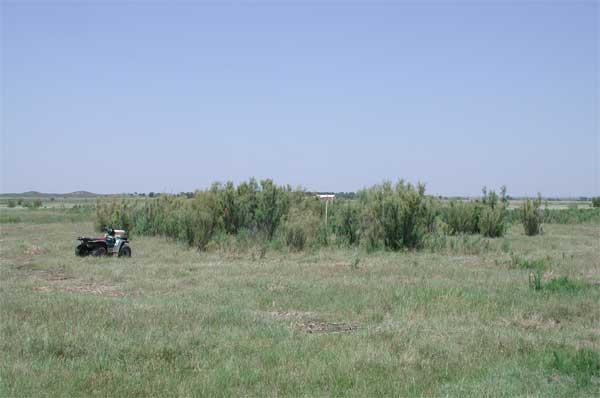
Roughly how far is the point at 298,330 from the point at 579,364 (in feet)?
13.3

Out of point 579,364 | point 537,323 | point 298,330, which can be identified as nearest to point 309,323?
point 298,330

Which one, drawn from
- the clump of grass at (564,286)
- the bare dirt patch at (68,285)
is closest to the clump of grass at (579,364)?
the clump of grass at (564,286)

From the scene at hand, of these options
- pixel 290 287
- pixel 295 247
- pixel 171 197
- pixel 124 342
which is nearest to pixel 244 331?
pixel 124 342

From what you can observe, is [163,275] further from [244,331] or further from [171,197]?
[171,197]

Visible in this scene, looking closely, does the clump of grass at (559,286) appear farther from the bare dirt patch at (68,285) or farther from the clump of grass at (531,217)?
the clump of grass at (531,217)

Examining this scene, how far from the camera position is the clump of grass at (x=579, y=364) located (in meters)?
7.33

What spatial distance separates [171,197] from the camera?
33438 millimetres

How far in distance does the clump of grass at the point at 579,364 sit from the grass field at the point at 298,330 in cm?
2

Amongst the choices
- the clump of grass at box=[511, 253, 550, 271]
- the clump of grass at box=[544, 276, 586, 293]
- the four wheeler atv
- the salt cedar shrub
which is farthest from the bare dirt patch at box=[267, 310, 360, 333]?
the salt cedar shrub

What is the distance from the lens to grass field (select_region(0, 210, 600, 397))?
7.05m

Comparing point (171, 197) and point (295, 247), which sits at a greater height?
point (171, 197)

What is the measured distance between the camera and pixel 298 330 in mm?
9594

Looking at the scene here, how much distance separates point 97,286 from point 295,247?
32.2 ft

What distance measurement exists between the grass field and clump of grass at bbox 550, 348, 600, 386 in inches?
0.8
